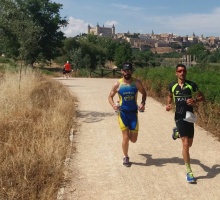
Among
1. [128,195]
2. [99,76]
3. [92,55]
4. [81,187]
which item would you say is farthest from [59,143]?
[92,55]

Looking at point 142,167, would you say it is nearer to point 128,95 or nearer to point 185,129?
point 185,129

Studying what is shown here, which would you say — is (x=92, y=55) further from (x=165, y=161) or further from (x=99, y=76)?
(x=165, y=161)

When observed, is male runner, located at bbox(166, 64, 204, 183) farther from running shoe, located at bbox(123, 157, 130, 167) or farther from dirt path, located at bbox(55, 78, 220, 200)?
running shoe, located at bbox(123, 157, 130, 167)

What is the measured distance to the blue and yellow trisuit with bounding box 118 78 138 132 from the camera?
19.8 ft

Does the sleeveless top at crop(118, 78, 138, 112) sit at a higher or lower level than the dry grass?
higher

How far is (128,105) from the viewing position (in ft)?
20.0

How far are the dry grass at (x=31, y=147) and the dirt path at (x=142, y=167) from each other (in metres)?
0.33

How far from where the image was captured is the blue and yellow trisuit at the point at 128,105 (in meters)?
6.04

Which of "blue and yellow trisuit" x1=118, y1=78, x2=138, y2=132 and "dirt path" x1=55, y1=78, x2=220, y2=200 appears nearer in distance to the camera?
"dirt path" x1=55, y1=78, x2=220, y2=200

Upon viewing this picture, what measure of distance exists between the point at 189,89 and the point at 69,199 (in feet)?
8.38

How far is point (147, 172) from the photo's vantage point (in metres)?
5.83

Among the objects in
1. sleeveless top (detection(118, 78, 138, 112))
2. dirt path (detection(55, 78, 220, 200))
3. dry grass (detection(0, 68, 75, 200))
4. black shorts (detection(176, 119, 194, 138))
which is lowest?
dirt path (detection(55, 78, 220, 200))

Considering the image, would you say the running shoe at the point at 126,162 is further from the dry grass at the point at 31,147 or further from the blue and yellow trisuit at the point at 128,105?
the dry grass at the point at 31,147

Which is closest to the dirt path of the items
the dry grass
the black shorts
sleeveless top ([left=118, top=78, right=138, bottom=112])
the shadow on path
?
the shadow on path
